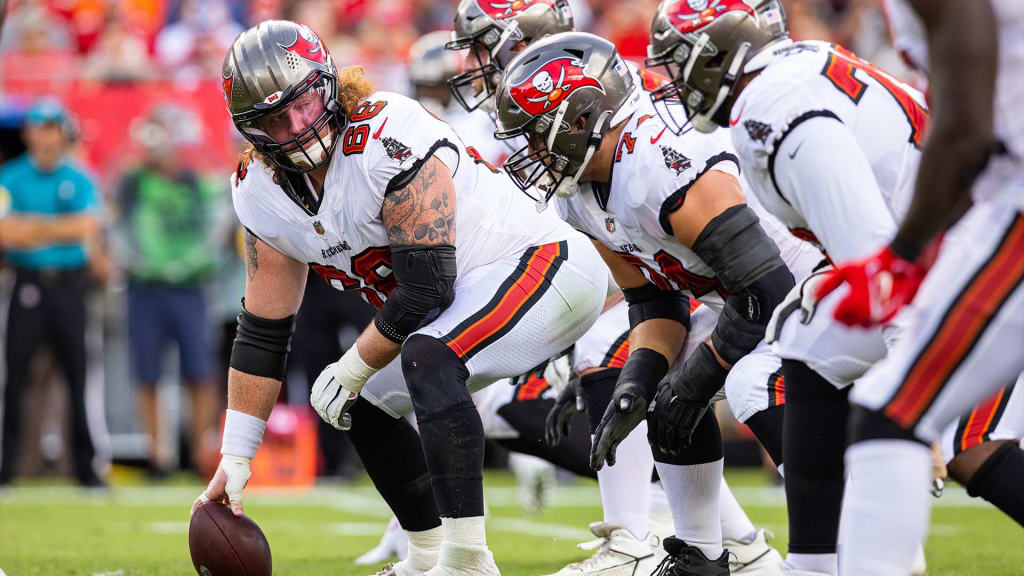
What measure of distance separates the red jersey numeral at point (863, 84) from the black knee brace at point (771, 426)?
0.89 m

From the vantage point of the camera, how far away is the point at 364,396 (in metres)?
4.12

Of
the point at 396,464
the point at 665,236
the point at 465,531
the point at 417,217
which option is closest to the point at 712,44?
the point at 665,236

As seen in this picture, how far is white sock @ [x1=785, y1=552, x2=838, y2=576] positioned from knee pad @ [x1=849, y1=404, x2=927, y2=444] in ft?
2.42

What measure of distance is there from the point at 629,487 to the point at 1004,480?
1.40 metres

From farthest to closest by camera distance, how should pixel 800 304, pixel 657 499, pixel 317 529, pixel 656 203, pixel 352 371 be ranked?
pixel 317 529 < pixel 657 499 < pixel 352 371 < pixel 656 203 < pixel 800 304

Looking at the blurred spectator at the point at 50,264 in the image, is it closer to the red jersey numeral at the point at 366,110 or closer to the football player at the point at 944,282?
the red jersey numeral at the point at 366,110

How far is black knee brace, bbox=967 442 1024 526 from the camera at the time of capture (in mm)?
3365

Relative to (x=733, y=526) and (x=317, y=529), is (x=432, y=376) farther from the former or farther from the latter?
(x=317, y=529)

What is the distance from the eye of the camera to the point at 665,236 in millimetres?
3684

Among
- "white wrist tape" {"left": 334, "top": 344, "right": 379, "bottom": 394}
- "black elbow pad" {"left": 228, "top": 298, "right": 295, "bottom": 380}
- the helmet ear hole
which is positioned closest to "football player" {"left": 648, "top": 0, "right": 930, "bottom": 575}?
the helmet ear hole

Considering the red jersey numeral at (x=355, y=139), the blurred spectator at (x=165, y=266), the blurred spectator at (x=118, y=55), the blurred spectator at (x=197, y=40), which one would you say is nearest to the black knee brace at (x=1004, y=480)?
the red jersey numeral at (x=355, y=139)

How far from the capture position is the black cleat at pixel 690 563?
12.6 feet

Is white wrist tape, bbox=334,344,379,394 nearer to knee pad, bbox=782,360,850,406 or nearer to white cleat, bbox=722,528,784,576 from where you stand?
knee pad, bbox=782,360,850,406

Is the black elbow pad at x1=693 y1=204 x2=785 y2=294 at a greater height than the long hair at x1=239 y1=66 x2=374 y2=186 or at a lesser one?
lesser
